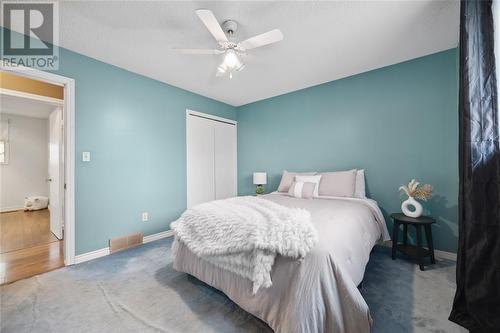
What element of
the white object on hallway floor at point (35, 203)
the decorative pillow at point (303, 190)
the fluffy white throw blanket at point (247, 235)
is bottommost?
the white object on hallway floor at point (35, 203)

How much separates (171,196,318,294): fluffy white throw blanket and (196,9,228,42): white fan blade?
1483 mm

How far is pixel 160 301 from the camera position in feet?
5.17

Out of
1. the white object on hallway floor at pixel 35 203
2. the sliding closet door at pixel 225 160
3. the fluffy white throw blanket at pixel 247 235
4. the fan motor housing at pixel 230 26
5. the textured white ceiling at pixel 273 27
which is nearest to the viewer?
the fluffy white throw blanket at pixel 247 235

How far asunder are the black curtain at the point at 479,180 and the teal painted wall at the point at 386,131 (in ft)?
3.87

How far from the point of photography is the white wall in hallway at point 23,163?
4.66 metres

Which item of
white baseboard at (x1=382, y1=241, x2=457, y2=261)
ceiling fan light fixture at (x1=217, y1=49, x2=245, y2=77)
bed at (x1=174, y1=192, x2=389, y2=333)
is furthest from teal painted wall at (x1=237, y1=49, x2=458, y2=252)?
ceiling fan light fixture at (x1=217, y1=49, x2=245, y2=77)

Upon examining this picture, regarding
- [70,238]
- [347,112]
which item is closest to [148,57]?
[70,238]

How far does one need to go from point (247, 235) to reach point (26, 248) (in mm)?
3334

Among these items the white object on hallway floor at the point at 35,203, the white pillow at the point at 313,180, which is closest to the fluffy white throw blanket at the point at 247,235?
the white pillow at the point at 313,180

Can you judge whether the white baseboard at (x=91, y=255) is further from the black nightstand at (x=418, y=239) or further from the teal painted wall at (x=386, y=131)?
the black nightstand at (x=418, y=239)

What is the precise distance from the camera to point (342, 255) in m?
1.24

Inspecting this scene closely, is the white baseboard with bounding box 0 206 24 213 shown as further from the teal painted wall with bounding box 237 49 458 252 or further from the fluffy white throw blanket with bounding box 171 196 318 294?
the teal painted wall with bounding box 237 49 458 252

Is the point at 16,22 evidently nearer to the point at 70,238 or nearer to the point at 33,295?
the point at 70,238

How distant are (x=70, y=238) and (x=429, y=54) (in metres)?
4.71
